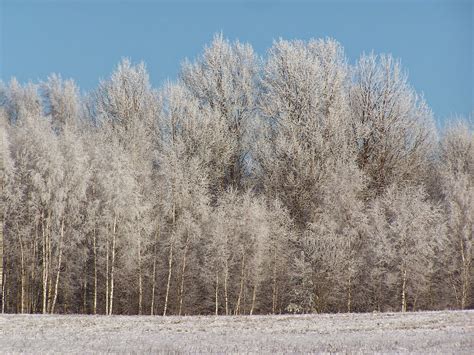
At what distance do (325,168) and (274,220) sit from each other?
824cm

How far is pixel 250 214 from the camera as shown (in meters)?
44.8

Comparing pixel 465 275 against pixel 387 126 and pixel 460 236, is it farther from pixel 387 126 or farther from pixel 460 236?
pixel 387 126

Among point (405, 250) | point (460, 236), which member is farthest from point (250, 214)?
point (460, 236)

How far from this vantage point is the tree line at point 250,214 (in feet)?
143

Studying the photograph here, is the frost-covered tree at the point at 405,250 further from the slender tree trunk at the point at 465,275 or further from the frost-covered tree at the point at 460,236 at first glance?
the slender tree trunk at the point at 465,275

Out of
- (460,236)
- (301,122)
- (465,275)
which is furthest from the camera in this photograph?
(301,122)

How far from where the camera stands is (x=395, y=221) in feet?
149

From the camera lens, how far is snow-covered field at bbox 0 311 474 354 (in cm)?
2117

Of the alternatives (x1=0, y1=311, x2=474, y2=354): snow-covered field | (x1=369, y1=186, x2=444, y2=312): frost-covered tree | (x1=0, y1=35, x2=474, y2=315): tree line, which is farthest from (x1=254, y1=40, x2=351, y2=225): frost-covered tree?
(x1=0, y1=311, x2=474, y2=354): snow-covered field

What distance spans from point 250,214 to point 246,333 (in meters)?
19.6

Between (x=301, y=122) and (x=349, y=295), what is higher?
(x=301, y=122)

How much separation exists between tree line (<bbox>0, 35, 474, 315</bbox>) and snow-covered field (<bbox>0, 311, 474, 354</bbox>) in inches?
427

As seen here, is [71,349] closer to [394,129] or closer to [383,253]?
[383,253]

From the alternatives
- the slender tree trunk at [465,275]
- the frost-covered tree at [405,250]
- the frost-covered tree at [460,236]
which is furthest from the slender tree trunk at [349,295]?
the slender tree trunk at [465,275]
